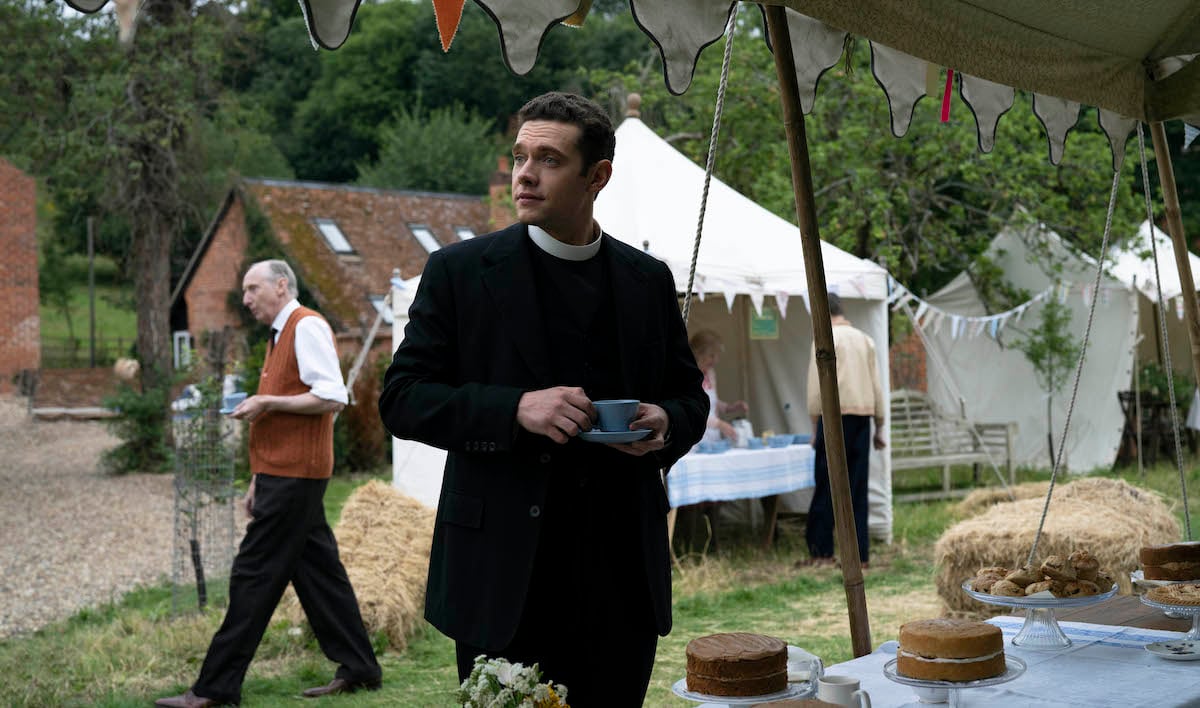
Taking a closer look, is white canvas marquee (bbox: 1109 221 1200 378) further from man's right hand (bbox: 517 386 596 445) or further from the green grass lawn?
man's right hand (bbox: 517 386 596 445)

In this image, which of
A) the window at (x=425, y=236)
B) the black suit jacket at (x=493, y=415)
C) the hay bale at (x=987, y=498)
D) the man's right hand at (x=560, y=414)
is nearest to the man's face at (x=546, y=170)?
the black suit jacket at (x=493, y=415)

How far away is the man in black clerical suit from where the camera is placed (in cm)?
215

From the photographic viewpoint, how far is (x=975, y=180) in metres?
13.9

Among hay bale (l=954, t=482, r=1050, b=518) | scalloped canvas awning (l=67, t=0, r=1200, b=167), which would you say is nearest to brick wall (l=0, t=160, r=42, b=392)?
hay bale (l=954, t=482, r=1050, b=518)

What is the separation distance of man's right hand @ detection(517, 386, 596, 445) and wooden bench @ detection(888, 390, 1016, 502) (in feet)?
33.3

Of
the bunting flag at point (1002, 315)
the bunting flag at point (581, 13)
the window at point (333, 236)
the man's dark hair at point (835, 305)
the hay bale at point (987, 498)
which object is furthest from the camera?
the window at point (333, 236)

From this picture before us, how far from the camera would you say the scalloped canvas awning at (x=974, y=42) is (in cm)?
228

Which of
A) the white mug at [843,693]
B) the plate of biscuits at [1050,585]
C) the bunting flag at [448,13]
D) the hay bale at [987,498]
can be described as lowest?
the hay bale at [987,498]

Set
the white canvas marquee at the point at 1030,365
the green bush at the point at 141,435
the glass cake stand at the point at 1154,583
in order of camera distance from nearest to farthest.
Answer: the glass cake stand at the point at 1154,583 < the white canvas marquee at the point at 1030,365 < the green bush at the point at 141,435

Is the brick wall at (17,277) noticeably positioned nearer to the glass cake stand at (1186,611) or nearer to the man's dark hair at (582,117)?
the man's dark hair at (582,117)

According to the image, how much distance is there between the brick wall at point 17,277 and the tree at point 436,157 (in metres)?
17.1

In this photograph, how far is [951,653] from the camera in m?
2.17

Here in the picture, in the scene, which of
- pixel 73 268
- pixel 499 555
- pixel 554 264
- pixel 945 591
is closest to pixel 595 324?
pixel 554 264

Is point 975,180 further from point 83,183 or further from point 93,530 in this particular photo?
point 83,183
